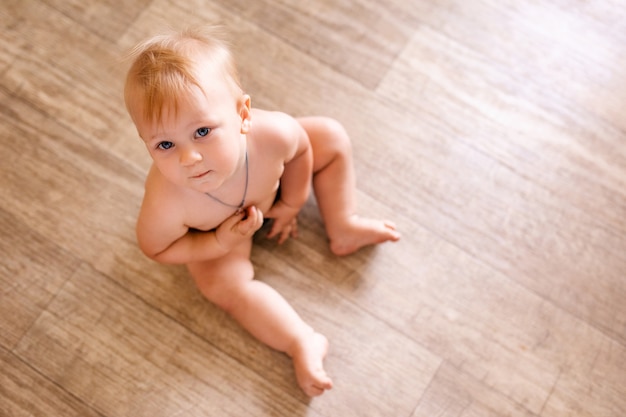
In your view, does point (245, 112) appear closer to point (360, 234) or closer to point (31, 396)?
point (360, 234)

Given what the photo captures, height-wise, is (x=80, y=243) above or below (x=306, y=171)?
below

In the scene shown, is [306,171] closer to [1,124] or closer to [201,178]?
[201,178]

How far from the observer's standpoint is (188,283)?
41.8 inches

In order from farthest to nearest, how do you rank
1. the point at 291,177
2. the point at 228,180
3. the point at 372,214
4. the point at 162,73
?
the point at 372,214, the point at 291,177, the point at 228,180, the point at 162,73

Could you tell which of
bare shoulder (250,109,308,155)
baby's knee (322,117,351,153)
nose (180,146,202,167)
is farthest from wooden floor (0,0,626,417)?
nose (180,146,202,167)

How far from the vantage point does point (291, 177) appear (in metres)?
0.99

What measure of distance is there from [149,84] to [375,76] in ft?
1.79

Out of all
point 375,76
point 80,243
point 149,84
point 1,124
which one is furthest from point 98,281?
point 375,76

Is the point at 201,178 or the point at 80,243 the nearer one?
the point at 201,178

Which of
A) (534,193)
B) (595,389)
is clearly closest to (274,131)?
(534,193)

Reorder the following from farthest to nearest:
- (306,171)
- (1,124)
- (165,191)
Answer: (1,124), (306,171), (165,191)

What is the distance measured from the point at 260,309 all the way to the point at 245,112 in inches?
12.6

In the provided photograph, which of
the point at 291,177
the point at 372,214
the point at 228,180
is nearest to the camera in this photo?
the point at 228,180

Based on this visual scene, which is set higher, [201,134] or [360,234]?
[201,134]
